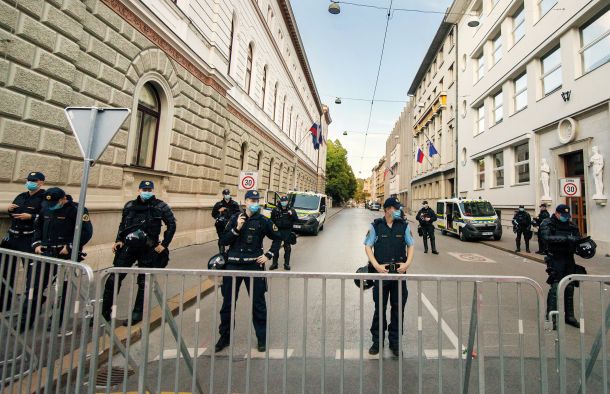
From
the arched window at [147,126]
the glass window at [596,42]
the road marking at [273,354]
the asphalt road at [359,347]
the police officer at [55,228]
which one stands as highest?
the glass window at [596,42]

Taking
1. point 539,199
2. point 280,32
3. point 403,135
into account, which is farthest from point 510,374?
point 403,135

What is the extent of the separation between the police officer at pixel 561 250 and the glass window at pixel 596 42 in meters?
10.8

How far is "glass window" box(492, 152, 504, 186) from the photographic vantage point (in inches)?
729

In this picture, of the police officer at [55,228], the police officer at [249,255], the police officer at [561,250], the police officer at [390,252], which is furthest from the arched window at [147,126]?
the police officer at [561,250]

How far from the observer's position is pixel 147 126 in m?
9.03

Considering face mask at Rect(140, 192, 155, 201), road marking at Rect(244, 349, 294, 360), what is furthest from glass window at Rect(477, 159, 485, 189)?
face mask at Rect(140, 192, 155, 201)

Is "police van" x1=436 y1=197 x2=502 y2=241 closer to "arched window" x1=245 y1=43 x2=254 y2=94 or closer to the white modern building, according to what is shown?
the white modern building

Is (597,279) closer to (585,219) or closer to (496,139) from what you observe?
(585,219)

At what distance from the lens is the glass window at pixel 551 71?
539 inches

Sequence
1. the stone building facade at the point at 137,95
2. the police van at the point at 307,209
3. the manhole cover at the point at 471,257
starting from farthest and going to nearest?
1. the police van at the point at 307,209
2. the manhole cover at the point at 471,257
3. the stone building facade at the point at 137,95

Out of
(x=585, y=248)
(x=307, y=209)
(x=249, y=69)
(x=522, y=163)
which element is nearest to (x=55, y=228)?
(x=585, y=248)

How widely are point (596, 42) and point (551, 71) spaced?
2.70m

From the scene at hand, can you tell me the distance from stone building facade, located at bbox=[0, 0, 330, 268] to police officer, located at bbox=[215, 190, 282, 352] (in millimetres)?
4386

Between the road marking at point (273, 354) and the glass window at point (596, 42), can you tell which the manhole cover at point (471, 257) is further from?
the glass window at point (596, 42)
